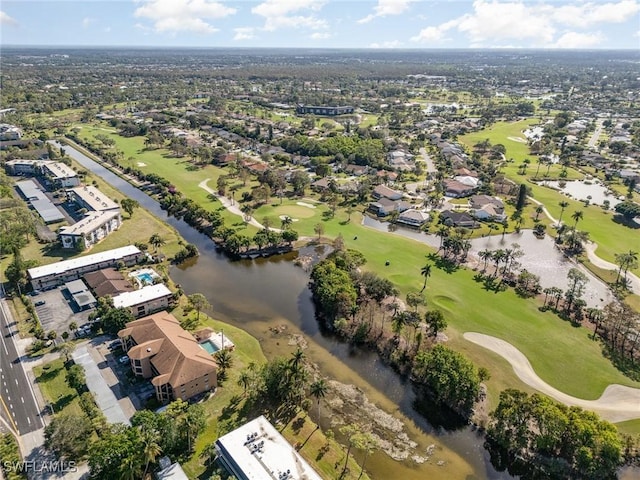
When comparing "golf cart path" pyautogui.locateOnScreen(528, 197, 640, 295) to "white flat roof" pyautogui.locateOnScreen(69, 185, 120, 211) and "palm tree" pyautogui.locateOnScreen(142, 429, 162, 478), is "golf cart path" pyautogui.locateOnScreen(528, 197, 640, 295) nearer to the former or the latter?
"palm tree" pyautogui.locateOnScreen(142, 429, 162, 478)

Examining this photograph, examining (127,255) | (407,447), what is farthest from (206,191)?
(407,447)

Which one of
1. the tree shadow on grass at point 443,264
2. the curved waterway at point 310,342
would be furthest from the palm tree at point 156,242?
the tree shadow on grass at point 443,264

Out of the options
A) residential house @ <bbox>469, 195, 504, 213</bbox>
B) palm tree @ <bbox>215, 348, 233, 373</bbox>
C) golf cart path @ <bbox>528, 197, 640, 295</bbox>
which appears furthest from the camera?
residential house @ <bbox>469, 195, 504, 213</bbox>

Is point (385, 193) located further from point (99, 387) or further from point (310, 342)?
point (99, 387)

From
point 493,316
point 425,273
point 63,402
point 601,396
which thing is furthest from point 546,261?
point 63,402

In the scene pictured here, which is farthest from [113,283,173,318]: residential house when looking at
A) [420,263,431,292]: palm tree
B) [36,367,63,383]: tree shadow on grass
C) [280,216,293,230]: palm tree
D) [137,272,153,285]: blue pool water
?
[420,263,431,292]: palm tree

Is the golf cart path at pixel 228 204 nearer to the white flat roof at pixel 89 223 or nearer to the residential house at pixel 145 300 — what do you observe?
the white flat roof at pixel 89 223

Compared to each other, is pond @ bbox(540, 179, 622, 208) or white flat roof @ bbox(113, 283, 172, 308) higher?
white flat roof @ bbox(113, 283, 172, 308)
